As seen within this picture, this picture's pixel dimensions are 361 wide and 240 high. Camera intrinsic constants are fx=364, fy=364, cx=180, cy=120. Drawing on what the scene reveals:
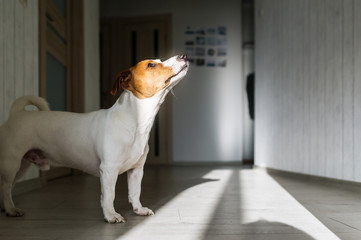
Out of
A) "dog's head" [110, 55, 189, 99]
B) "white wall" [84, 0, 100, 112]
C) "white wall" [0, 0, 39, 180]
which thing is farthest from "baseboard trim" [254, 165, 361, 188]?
"white wall" [0, 0, 39, 180]

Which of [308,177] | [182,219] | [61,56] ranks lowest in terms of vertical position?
[308,177]

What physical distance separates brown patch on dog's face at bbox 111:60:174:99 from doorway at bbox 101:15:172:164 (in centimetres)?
412

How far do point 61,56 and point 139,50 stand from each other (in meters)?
2.43

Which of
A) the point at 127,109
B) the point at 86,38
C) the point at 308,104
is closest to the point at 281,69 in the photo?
the point at 308,104

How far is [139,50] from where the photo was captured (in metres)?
5.89

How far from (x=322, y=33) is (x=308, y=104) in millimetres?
655

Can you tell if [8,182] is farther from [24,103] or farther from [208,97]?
[208,97]

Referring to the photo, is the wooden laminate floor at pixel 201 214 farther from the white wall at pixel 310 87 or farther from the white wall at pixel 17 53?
the white wall at pixel 17 53

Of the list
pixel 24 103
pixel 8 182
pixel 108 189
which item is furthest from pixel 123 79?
pixel 8 182

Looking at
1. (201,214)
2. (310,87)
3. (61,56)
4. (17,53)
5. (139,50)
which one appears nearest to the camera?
(201,214)

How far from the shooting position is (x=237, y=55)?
18.9 feet

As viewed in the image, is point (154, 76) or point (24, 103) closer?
point (154, 76)

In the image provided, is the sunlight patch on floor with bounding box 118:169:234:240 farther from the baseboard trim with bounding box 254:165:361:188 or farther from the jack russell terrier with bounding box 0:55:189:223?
the baseboard trim with bounding box 254:165:361:188

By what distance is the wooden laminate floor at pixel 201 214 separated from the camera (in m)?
1.47
